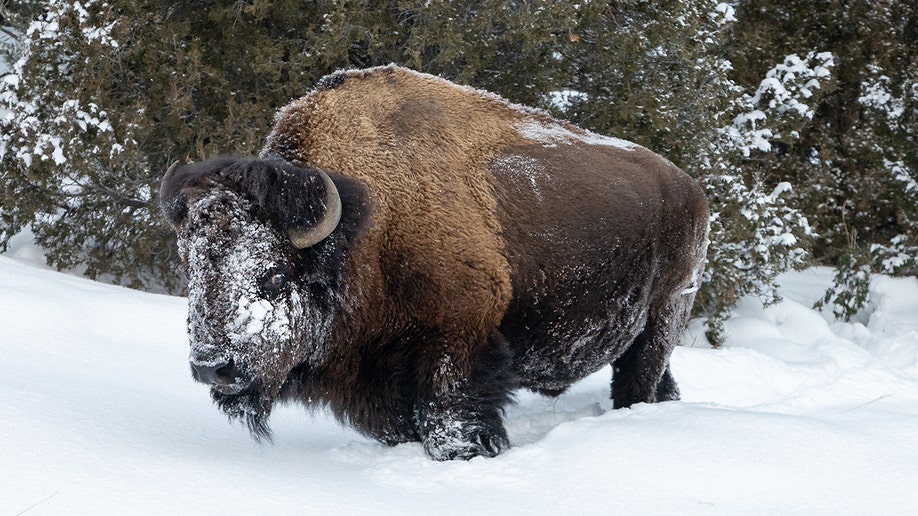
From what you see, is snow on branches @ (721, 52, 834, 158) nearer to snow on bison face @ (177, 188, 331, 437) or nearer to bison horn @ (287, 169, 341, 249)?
bison horn @ (287, 169, 341, 249)

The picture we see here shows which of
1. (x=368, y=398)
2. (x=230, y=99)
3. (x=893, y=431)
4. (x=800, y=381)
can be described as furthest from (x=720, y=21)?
(x=368, y=398)

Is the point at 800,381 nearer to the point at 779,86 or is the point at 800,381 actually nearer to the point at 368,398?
the point at 368,398

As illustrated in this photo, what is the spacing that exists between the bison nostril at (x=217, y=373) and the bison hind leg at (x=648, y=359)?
7.71ft

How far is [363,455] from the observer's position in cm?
368

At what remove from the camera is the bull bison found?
349 centimetres

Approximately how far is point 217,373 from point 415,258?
95 centimetres

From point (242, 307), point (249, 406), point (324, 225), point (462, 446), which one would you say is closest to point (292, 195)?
point (324, 225)

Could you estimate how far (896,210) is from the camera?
1189 cm

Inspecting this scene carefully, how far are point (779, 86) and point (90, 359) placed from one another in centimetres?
788

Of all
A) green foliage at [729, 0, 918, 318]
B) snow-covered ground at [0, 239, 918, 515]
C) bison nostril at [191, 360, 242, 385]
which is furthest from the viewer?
green foliage at [729, 0, 918, 318]

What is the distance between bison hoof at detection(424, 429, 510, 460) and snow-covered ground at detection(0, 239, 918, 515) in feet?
0.21

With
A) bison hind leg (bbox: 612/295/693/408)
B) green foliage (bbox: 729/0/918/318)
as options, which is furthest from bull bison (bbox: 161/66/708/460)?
green foliage (bbox: 729/0/918/318)

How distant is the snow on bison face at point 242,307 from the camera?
329 centimetres

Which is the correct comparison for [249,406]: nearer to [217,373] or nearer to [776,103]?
[217,373]
